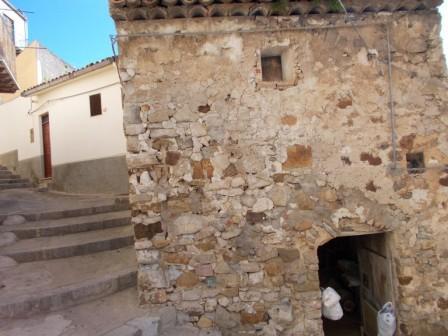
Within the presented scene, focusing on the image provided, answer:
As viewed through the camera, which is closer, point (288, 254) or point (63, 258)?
point (288, 254)

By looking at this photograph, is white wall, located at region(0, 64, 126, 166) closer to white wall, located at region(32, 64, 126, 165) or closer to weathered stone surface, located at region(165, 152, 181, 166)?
white wall, located at region(32, 64, 126, 165)

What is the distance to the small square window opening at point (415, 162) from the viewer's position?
336 centimetres

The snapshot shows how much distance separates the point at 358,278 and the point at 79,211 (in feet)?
15.3

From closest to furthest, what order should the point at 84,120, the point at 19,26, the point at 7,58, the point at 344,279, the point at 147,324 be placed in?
the point at 147,324, the point at 344,279, the point at 7,58, the point at 84,120, the point at 19,26

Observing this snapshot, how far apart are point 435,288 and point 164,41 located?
373cm

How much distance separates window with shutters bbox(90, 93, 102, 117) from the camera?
321 inches

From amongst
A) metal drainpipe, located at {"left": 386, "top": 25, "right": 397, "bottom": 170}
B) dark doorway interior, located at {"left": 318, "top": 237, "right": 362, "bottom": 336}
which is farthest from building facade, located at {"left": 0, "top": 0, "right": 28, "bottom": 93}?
dark doorway interior, located at {"left": 318, "top": 237, "right": 362, "bottom": 336}

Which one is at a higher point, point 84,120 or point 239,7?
point 239,7

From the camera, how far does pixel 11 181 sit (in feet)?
31.8

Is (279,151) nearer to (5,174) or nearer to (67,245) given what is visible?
(67,245)

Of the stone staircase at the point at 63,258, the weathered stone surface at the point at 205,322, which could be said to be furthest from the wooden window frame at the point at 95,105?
the weathered stone surface at the point at 205,322

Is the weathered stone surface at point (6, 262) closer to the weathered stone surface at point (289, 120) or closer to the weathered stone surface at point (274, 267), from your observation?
the weathered stone surface at point (274, 267)

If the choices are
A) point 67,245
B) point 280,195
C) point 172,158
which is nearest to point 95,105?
point 67,245

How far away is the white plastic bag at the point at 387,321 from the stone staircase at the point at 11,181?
950cm
